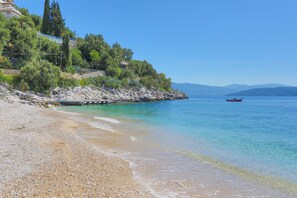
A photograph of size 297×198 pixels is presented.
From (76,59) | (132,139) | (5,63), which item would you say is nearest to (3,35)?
(5,63)

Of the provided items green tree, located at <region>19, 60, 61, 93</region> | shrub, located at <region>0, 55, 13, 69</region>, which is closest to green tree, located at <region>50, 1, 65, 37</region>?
shrub, located at <region>0, 55, 13, 69</region>

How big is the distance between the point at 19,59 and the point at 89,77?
21530 millimetres

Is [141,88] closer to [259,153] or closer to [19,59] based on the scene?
[19,59]

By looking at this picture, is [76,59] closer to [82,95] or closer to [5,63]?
[82,95]

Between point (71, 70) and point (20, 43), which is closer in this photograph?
point (20, 43)

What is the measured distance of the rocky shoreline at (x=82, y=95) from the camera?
48.8 meters

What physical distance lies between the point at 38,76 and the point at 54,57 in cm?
2160

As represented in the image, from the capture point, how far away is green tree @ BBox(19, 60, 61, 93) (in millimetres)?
55406

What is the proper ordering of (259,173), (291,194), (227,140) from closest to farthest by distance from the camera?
(291,194) < (259,173) < (227,140)

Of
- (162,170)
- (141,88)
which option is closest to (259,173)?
(162,170)

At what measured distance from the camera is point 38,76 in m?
55.5

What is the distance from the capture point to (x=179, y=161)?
47.7 feet

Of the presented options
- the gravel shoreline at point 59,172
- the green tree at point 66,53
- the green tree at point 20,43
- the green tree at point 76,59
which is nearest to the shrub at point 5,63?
the green tree at point 20,43

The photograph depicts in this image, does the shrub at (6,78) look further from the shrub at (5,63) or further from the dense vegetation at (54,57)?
the shrub at (5,63)
